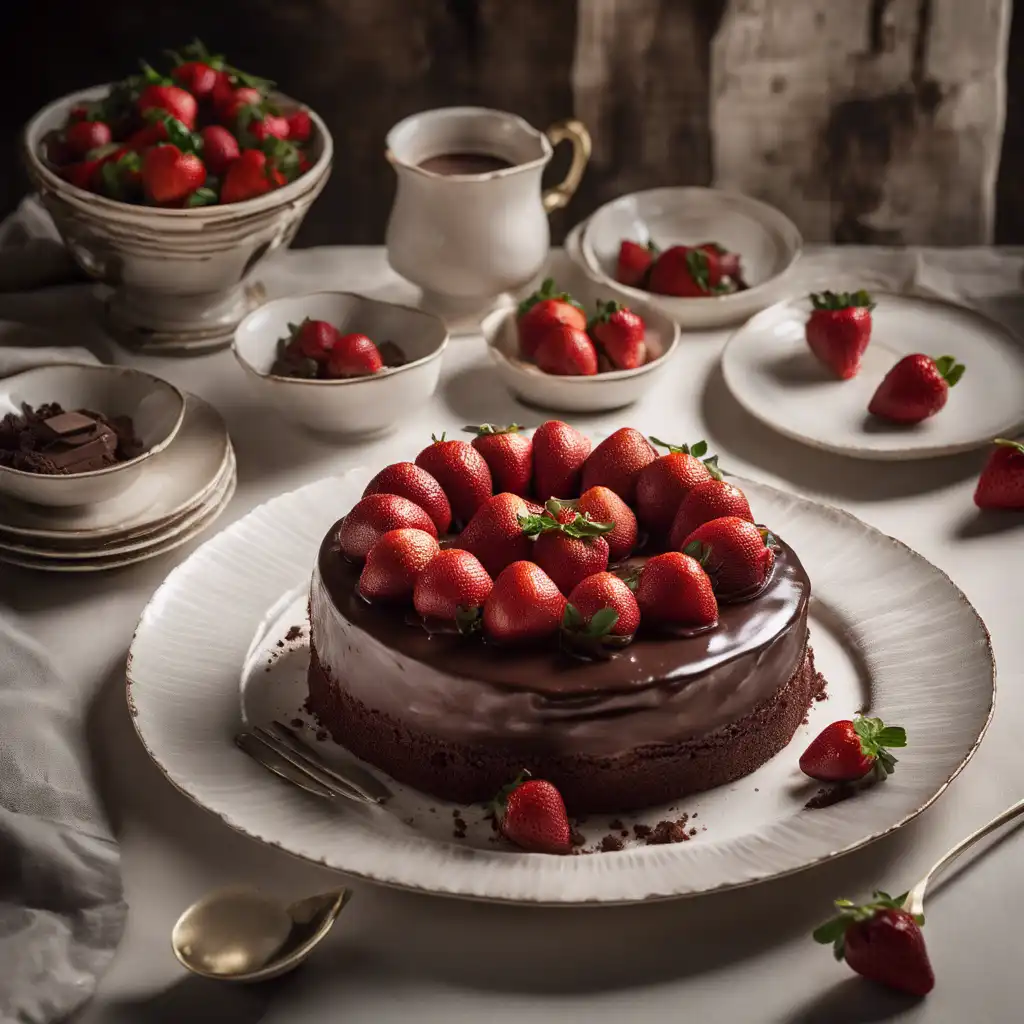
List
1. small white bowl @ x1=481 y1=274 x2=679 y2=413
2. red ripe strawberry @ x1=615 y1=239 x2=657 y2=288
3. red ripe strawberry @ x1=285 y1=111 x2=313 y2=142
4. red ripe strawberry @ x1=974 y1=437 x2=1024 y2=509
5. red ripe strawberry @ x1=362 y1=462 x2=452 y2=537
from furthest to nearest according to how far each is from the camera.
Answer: red ripe strawberry @ x1=615 y1=239 x2=657 y2=288 < red ripe strawberry @ x1=285 y1=111 x2=313 y2=142 < small white bowl @ x1=481 y1=274 x2=679 y2=413 < red ripe strawberry @ x1=974 y1=437 x2=1024 y2=509 < red ripe strawberry @ x1=362 y1=462 x2=452 y2=537

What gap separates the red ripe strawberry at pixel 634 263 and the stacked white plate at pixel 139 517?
0.88 m

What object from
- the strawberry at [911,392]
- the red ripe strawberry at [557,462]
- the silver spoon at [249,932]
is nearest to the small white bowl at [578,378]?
the strawberry at [911,392]

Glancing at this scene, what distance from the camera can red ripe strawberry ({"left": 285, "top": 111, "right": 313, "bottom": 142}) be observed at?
102 inches

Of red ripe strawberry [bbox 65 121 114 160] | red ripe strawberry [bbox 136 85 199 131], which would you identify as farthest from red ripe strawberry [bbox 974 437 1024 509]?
red ripe strawberry [bbox 65 121 114 160]

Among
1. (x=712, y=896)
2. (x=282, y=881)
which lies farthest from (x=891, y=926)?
(x=282, y=881)

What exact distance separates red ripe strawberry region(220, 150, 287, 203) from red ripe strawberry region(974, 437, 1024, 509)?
126 cm

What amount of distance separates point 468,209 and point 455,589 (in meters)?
1.13

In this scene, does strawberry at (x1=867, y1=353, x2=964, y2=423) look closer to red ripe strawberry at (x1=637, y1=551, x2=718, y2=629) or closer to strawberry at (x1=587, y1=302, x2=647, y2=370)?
strawberry at (x1=587, y1=302, x2=647, y2=370)

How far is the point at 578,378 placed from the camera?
233cm

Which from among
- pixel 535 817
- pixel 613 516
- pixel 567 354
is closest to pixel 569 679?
pixel 535 817

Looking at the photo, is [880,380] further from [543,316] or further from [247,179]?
[247,179]

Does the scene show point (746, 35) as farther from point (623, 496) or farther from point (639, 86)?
point (623, 496)

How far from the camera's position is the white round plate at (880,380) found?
2.29m

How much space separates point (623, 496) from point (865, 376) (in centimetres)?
86
